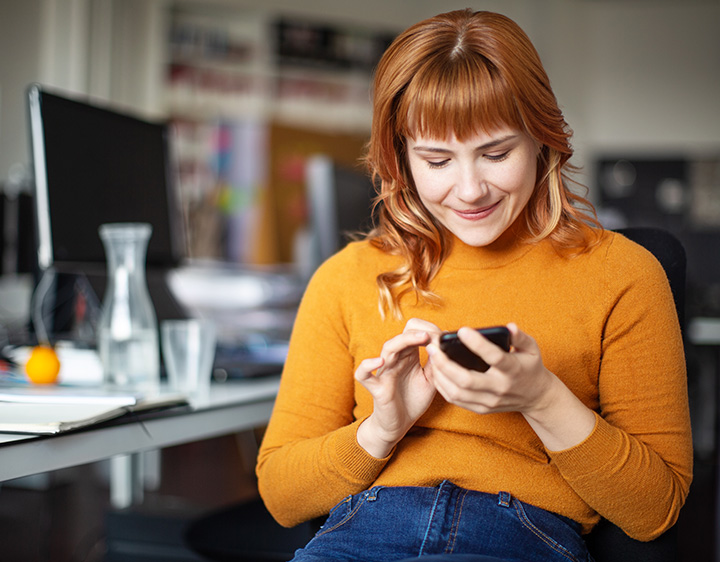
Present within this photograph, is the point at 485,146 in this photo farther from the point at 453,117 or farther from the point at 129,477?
the point at 129,477

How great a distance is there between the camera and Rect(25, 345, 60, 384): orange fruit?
4.07 ft

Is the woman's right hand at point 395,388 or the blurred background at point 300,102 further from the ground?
the blurred background at point 300,102

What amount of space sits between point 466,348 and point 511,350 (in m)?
0.11

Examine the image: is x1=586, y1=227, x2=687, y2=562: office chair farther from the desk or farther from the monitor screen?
the monitor screen

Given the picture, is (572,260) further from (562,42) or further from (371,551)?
(562,42)

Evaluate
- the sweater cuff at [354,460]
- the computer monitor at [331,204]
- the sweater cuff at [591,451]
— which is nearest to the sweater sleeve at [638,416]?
the sweater cuff at [591,451]

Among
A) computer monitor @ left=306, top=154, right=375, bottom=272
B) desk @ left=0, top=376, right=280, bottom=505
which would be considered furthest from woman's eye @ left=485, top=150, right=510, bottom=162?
computer monitor @ left=306, top=154, right=375, bottom=272

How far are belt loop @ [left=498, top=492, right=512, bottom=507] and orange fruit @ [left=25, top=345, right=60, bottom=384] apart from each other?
0.79m

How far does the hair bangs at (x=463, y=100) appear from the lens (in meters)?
0.90

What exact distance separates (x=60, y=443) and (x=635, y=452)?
2.31 ft

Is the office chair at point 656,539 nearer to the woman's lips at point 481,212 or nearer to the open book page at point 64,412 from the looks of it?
the woman's lips at point 481,212

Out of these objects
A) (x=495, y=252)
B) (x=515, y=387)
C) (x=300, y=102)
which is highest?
(x=300, y=102)

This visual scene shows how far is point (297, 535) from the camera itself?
131cm

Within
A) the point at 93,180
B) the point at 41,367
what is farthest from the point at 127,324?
the point at 93,180
